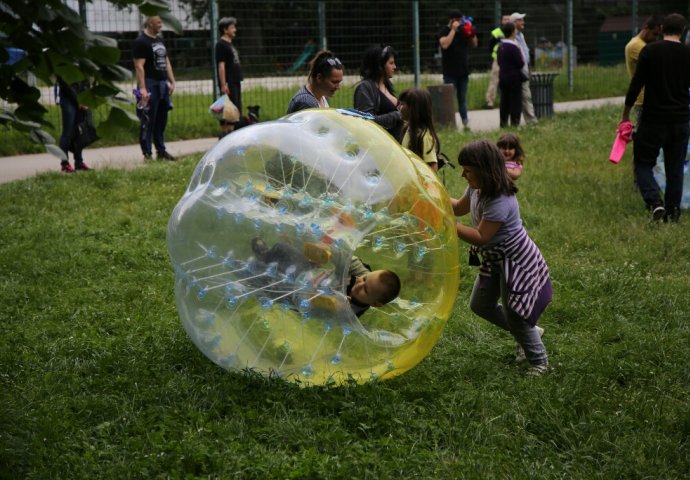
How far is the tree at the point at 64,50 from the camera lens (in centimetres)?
286

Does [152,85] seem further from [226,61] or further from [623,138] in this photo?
[623,138]

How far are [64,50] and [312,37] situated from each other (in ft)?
47.9

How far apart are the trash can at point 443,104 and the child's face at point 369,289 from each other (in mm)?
10965

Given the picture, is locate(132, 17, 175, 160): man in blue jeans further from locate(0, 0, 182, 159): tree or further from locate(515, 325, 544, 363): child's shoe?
locate(0, 0, 182, 159): tree

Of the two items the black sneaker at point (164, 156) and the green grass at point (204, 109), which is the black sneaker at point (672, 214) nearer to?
the green grass at point (204, 109)

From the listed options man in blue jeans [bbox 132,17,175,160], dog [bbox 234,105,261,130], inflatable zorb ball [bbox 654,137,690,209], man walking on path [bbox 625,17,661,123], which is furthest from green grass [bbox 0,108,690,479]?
dog [bbox 234,105,261,130]

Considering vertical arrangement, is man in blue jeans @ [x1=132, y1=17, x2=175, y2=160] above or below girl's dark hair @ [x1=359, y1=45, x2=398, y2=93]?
below

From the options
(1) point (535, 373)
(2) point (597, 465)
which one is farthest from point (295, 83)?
(2) point (597, 465)

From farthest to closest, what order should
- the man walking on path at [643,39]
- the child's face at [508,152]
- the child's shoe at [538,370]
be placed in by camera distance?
the man walking on path at [643,39]
the child's face at [508,152]
the child's shoe at [538,370]

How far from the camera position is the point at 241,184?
505 cm

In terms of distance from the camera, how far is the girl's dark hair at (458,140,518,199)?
5.36 metres

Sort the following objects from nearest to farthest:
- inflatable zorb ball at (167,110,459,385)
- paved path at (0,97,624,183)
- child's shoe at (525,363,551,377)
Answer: inflatable zorb ball at (167,110,459,385), child's shoe at (525,363,551,377), paved path at (0,97,624,183)

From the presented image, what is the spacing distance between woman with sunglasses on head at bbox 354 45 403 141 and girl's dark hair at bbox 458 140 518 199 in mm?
2045

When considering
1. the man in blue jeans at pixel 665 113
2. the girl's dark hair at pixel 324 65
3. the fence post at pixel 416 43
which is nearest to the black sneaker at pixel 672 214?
the man in blue jeans at pixel 665 113
